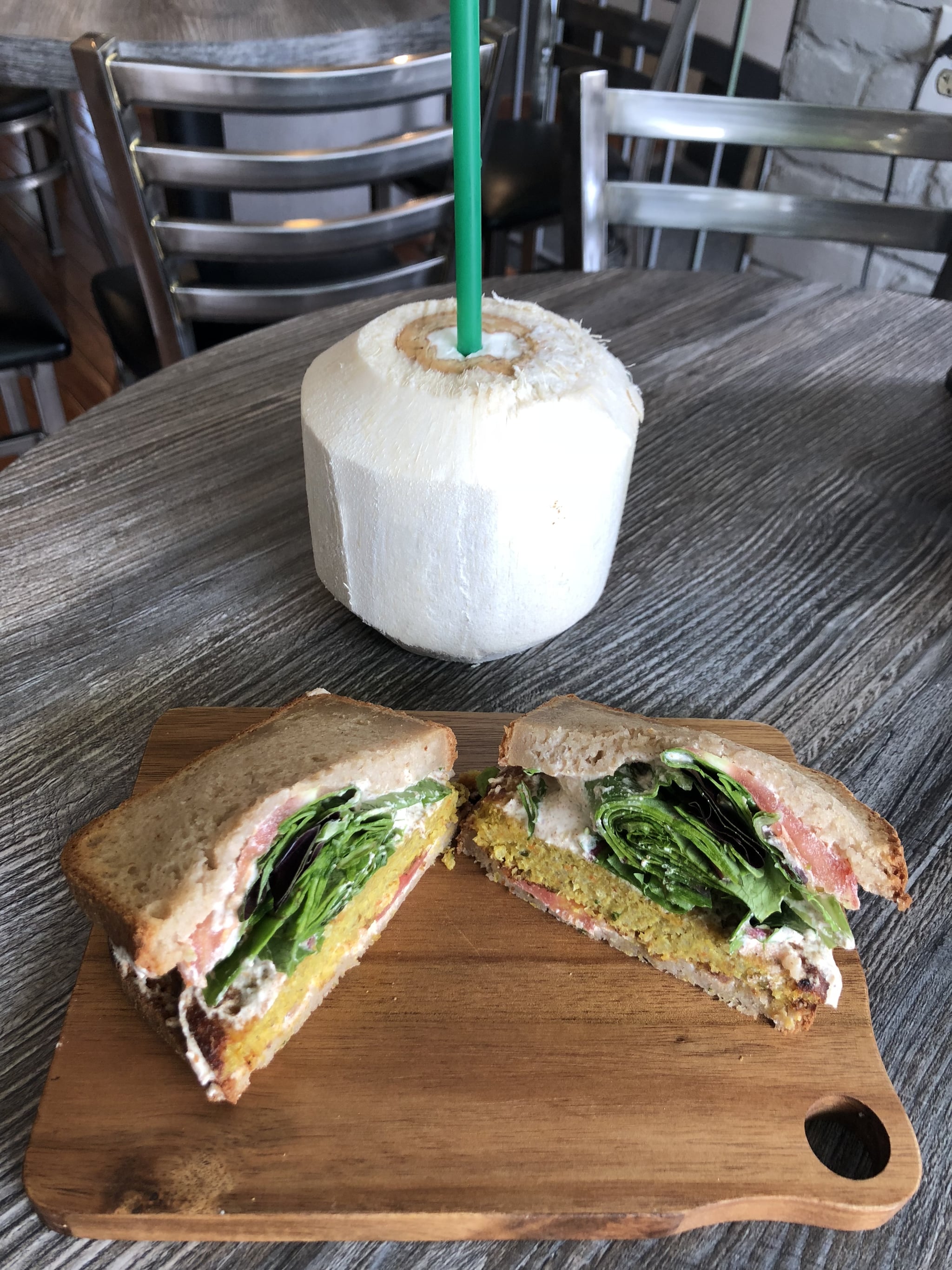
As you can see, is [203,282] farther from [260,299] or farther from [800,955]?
[800,955]

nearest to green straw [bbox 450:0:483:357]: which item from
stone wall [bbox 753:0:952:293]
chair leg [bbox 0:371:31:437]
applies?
chair leg [bbox 0:371:31:437]

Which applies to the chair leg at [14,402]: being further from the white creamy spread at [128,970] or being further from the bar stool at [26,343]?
the white creamy spread at [128,970]

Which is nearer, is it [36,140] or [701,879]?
[701,879]

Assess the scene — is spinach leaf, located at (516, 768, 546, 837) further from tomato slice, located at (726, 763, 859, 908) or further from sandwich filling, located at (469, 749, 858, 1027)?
tomato slice, located at (726, 763, 859, 908)

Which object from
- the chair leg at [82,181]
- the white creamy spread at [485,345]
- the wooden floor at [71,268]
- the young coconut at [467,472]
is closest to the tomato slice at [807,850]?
the young coconut at [467,472]

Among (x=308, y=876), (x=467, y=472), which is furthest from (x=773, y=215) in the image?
(x=308, y=876)

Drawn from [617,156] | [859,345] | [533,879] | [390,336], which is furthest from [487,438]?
[617,156]
